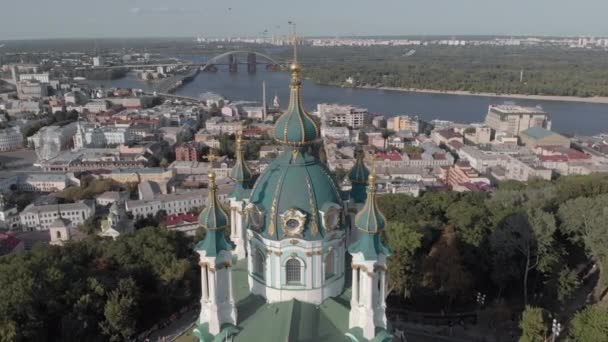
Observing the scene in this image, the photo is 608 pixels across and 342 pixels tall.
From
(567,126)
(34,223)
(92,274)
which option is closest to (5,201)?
(34,223)

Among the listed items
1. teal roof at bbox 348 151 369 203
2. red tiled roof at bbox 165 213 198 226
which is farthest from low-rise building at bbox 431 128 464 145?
teal roof at bbox 348 151 369 203

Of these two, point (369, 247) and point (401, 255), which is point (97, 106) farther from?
point (369, 247)

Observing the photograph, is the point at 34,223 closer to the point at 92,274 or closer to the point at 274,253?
the point at 92,274

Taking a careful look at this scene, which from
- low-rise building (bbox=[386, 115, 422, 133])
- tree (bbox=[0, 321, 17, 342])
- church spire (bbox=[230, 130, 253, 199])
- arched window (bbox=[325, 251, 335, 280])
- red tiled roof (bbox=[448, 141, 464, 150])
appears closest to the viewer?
arched window (bbox=[325, 251, 335, 280])

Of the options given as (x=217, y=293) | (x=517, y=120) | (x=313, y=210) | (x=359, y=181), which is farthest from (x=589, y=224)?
(x=517, y=120)

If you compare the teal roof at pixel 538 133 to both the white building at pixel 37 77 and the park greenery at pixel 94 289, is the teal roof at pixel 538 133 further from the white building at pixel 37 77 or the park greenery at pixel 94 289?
the white building at pixel 37 77

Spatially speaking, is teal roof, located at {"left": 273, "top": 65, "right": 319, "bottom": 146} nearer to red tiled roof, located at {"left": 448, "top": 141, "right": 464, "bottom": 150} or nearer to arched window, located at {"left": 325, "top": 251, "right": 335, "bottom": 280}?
arched window, located at {"left": 325, "top": 251, "right": 335, "bottom": 280}

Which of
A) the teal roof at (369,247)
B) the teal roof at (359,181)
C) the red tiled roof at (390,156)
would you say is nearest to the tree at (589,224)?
the teal roof at (359,181)
